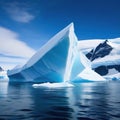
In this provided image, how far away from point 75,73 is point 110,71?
113 meters

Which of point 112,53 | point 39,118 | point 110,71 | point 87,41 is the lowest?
point 39,118

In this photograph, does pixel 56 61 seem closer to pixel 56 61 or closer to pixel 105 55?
pixel 56 61

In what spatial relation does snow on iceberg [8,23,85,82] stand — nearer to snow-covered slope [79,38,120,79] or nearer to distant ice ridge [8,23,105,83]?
distant ice ridge [8,23,105,83]

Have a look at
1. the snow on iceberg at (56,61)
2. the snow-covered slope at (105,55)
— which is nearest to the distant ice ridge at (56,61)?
the snow on iceberg at (56,61)

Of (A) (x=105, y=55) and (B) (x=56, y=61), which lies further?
(A) (x=105, y=55)

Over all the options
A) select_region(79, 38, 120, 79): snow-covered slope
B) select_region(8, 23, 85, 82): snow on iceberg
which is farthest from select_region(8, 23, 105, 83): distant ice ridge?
select_region(79, 38, 120, 79): snow-covered slope

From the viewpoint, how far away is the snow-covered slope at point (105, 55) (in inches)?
6270

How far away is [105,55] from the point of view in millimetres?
178375

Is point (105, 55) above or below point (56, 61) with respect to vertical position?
above

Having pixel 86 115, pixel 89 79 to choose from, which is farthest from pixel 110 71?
pixel 86 115

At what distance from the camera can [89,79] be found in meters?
69.5

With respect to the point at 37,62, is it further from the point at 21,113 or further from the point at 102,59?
the point at 102,59

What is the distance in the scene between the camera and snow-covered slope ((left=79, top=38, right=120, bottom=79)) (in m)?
159

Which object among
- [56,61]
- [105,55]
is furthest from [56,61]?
[105,55]
